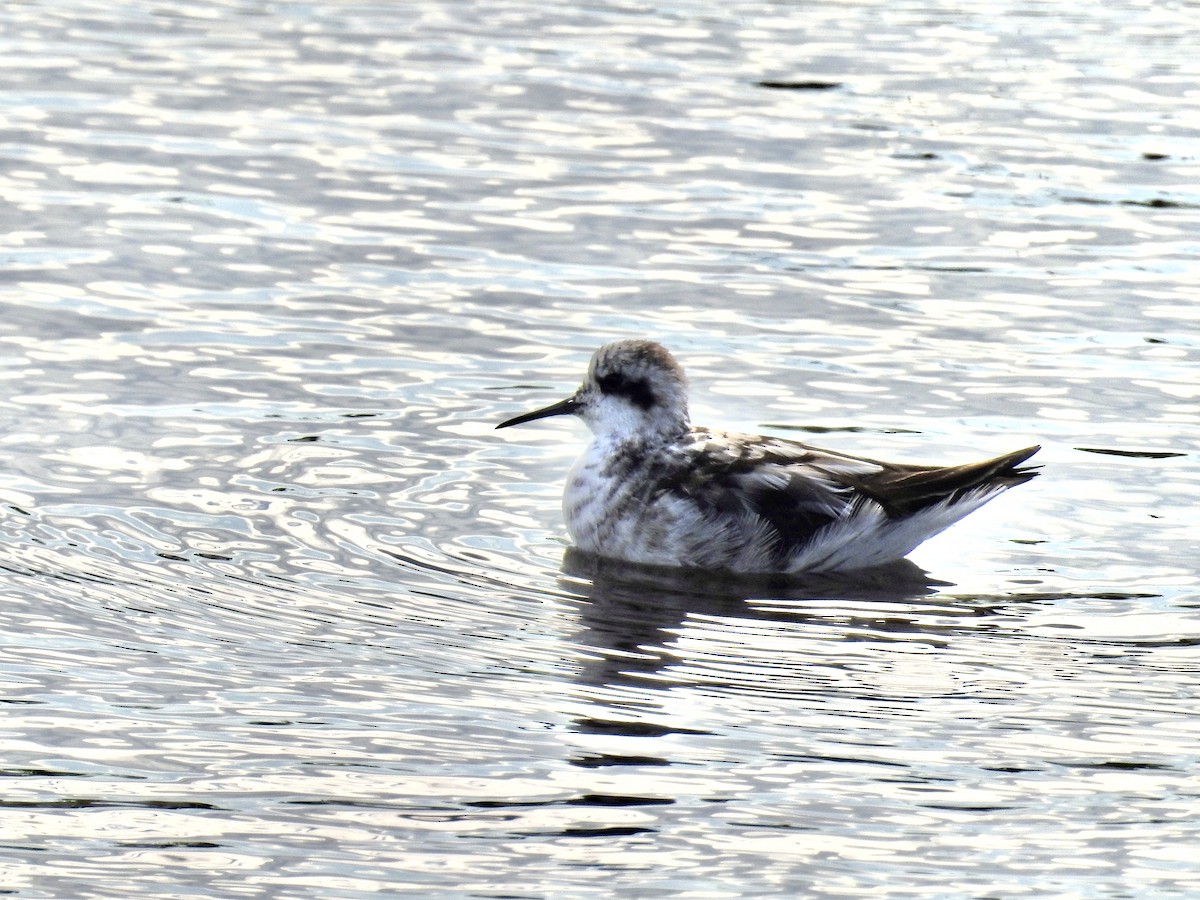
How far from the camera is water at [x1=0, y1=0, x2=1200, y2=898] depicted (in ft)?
22.5

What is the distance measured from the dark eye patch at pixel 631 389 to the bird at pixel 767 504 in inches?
12.3

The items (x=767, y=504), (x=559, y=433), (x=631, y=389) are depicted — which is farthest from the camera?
(x=559, y=433)

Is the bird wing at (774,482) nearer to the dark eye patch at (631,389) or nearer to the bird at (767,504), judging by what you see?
the bird at (767,504)

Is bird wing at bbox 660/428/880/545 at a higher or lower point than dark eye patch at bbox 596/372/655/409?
lower

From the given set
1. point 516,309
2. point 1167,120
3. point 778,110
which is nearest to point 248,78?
point 778,110

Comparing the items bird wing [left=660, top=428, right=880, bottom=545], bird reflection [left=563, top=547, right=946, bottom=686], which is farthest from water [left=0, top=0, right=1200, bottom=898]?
bird wing [left=660, top=428, right=880, bottom=545]

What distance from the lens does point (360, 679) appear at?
803cm

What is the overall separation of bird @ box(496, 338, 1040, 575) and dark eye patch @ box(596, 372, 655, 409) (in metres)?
0.31

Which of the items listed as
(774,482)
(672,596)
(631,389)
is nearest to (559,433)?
(631,389)

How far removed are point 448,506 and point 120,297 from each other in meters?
3.77

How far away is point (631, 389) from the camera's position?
10.5 metres

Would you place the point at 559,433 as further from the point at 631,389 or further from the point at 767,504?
the point at 767,504

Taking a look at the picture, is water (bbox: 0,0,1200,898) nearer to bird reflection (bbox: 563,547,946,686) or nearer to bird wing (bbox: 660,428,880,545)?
bird reflection (bbox: 563,547,946,686)

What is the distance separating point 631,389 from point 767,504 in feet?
3.40
